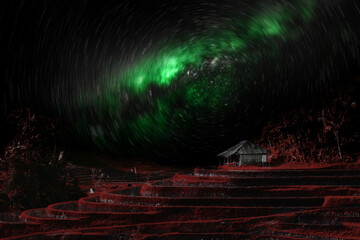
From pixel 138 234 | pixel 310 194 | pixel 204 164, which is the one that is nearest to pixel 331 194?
pixel 310 194

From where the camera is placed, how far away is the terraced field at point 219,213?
100ft

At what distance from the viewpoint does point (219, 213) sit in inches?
A: 1353

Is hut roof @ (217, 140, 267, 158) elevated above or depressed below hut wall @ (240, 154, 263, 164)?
above

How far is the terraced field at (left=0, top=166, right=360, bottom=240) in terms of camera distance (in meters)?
30.6

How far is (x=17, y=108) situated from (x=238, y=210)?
48.8 m

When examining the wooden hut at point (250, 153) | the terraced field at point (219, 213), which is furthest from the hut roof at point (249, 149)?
the terraced field at point (219, 213)

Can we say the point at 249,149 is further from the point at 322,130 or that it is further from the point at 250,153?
the point at 322,130

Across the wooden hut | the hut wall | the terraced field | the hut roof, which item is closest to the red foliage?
the wooden hut

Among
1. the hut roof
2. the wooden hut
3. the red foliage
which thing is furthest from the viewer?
the hut roof

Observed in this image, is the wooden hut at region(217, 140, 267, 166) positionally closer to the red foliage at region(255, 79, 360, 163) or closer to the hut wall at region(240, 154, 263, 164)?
the hut wall at region(240, 154, 263, 164)

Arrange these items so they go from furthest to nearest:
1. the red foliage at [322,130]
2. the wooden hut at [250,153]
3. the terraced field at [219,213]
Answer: the wooden hut at [250,153] → the red foliage at [322,130] → the terraced field at [219,213]

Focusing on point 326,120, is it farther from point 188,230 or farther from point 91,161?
point 91,161

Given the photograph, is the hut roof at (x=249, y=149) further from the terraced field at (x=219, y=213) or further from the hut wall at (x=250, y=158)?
the terraced field at (x=219, y=213)

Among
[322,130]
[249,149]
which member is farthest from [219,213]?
[249,149]
